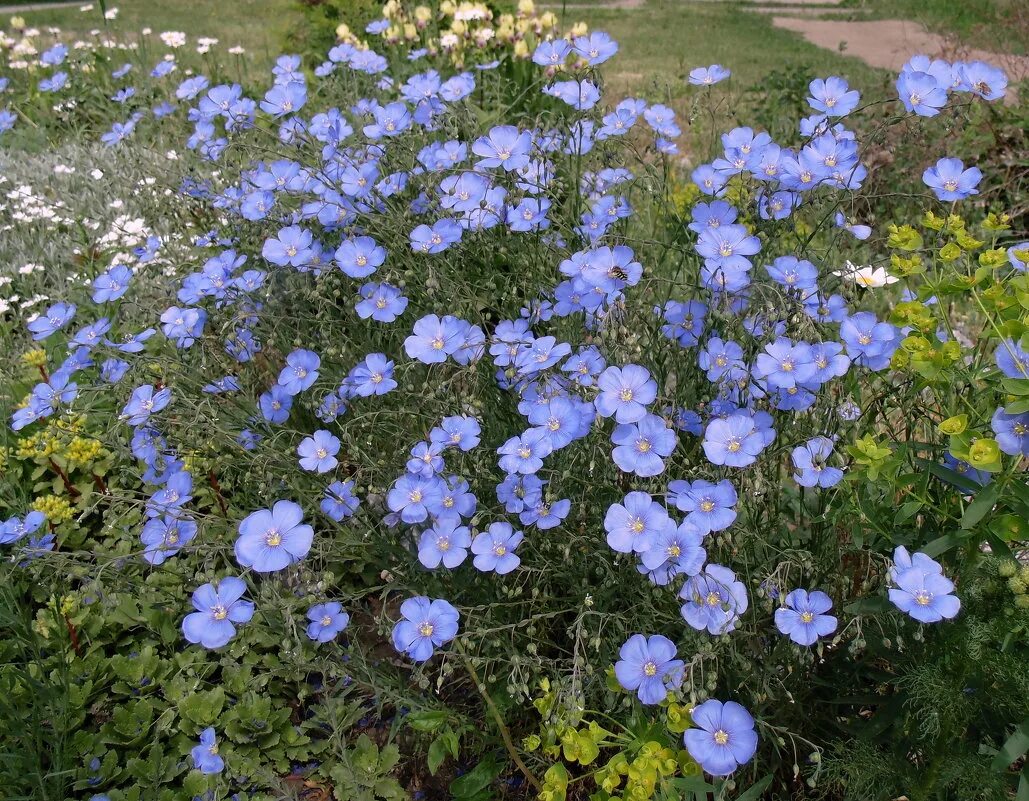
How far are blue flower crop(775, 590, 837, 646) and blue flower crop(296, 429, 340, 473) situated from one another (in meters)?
0.96

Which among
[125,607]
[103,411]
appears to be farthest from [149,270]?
[125,607]

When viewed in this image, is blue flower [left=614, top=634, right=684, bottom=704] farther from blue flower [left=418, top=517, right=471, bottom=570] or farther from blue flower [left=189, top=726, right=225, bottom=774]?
blue flower [left=189, top=726, right=225, bottom=774]

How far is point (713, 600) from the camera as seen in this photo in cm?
150

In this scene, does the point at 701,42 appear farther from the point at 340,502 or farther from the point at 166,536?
the point at 166,536

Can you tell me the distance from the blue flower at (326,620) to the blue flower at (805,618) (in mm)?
873

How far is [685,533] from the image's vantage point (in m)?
1.45

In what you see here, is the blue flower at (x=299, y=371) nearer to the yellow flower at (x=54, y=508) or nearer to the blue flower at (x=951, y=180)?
the yellow flower at (x=54, y=508)

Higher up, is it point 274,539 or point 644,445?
point 644,445

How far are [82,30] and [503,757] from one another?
9923 millimetres

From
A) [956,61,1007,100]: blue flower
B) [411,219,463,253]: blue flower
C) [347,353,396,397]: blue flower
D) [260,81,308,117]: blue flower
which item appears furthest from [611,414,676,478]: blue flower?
[260,81,308,117]: blue flower

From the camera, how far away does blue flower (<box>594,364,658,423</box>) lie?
1504 millimetres

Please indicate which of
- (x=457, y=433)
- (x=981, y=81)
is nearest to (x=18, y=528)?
(x=457, y=433)

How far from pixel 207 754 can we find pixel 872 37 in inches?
399

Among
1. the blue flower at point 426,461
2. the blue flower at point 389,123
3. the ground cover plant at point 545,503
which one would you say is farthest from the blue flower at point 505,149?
the blue flower at point 426,461
